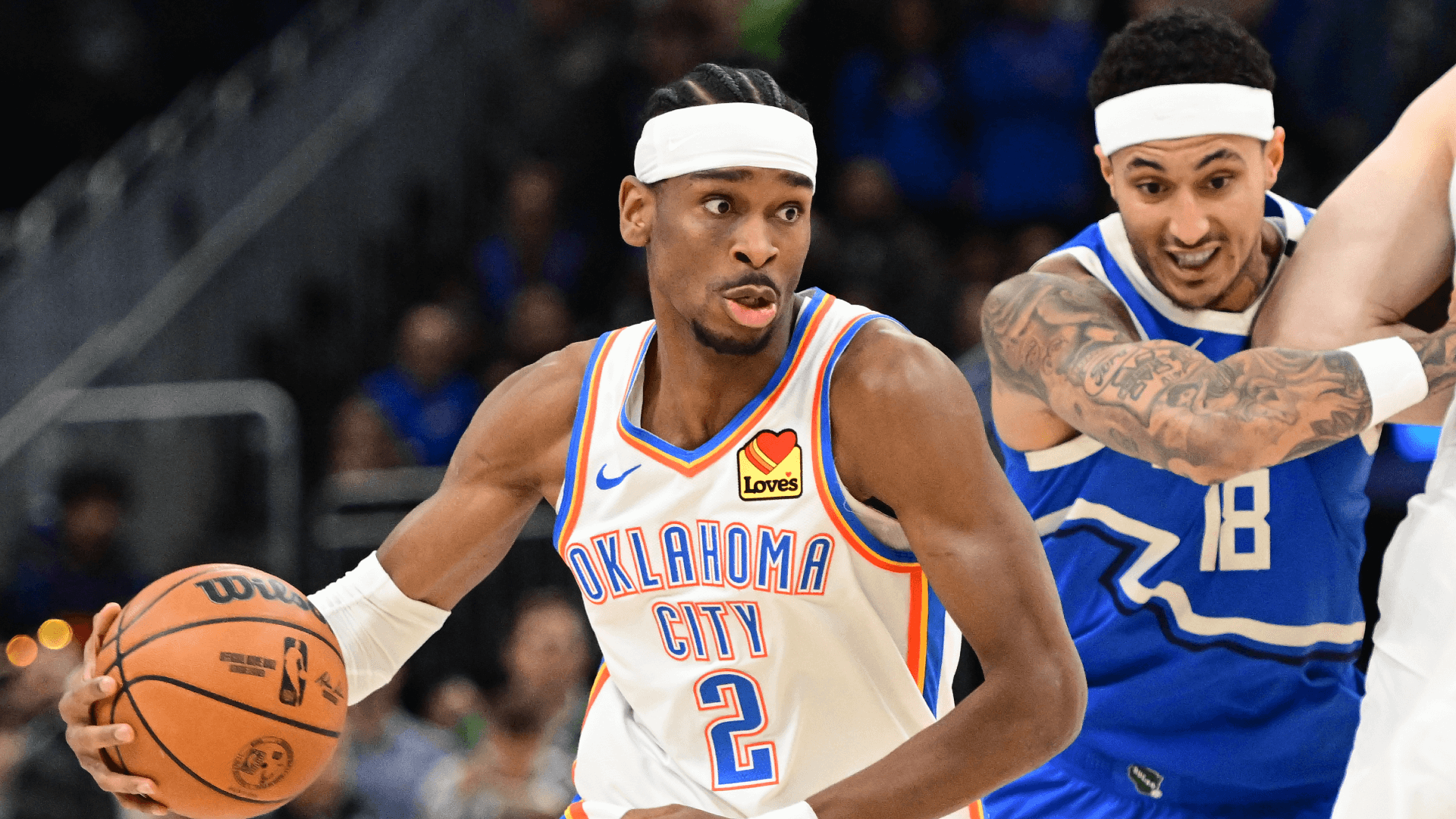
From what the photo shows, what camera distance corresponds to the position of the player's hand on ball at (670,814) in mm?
2678

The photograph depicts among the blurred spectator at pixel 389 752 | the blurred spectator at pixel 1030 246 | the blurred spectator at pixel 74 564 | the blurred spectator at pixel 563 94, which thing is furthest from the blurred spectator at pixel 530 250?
the blurred spectator at pixel 389 752

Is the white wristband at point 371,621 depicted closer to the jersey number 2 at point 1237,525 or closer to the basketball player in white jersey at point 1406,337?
the jersey number 2 at point 1237,525

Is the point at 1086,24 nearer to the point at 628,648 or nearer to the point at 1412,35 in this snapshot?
the point at 1412,35

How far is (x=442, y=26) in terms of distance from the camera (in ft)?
32.7

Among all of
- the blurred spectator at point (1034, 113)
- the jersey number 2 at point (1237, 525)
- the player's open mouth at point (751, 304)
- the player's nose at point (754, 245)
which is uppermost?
the blurred spectator at point (1034, 113)

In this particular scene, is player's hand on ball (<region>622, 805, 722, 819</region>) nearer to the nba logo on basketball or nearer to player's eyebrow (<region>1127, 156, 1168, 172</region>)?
the nba logo on basketball

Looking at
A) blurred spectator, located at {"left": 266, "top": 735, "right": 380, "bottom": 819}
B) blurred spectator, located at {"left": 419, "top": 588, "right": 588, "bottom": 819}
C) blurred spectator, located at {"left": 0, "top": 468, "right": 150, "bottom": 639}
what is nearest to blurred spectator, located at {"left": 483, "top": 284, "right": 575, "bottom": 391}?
blurred spectator, located at {"left": 0, "top": 468, "right": 150, "bottom": 639}

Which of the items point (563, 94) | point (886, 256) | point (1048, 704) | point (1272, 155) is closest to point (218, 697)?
point (1048, 704)

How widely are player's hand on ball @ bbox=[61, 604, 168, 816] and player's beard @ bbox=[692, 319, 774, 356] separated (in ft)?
4.04

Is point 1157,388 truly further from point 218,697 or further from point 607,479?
point 218,697

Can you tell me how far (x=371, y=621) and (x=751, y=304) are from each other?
42.4 inches

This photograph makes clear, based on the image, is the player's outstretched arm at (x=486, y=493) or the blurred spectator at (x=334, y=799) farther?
the blurred spectator at (x=334, y=799)

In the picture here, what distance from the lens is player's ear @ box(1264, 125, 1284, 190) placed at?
3355mm

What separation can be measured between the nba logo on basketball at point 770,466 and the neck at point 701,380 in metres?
0.10
